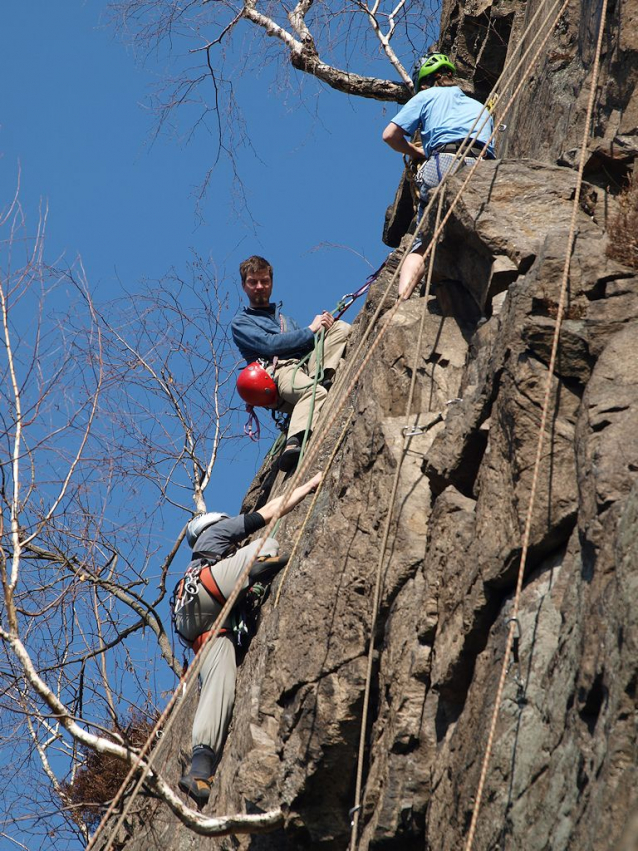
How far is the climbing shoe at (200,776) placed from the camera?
7.20 meters

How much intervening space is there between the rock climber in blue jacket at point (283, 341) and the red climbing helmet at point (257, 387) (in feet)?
0.27

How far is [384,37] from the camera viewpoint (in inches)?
492

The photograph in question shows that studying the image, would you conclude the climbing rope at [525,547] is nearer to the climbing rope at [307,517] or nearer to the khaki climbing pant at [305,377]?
the climbing rope at [307,517]

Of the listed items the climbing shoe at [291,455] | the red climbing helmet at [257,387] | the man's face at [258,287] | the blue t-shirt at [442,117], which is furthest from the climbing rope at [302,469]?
the man's face at [258,287]

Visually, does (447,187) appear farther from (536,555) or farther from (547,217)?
(536,555)

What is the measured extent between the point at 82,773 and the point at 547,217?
5863mm

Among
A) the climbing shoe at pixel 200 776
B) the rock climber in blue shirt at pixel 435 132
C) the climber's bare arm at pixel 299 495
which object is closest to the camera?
the climbing shoe at pixel 200 776

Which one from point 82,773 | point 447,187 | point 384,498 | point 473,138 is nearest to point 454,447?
point 384,498

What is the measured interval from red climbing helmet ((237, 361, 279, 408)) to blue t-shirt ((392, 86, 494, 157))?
241 cm

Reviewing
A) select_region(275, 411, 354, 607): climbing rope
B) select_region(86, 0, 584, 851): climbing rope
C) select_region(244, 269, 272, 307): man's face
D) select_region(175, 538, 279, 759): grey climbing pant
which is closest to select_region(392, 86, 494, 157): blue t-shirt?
select_region(86, 0, 584, 851): climbing rope

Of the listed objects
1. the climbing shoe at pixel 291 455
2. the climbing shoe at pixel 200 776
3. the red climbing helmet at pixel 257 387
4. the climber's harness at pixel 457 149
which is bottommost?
the climbing shoe at pixel 200 776

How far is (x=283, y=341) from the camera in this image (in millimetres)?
9508

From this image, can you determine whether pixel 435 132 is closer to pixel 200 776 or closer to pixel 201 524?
pixel 201 524

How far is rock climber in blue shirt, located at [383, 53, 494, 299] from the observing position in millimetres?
7590
